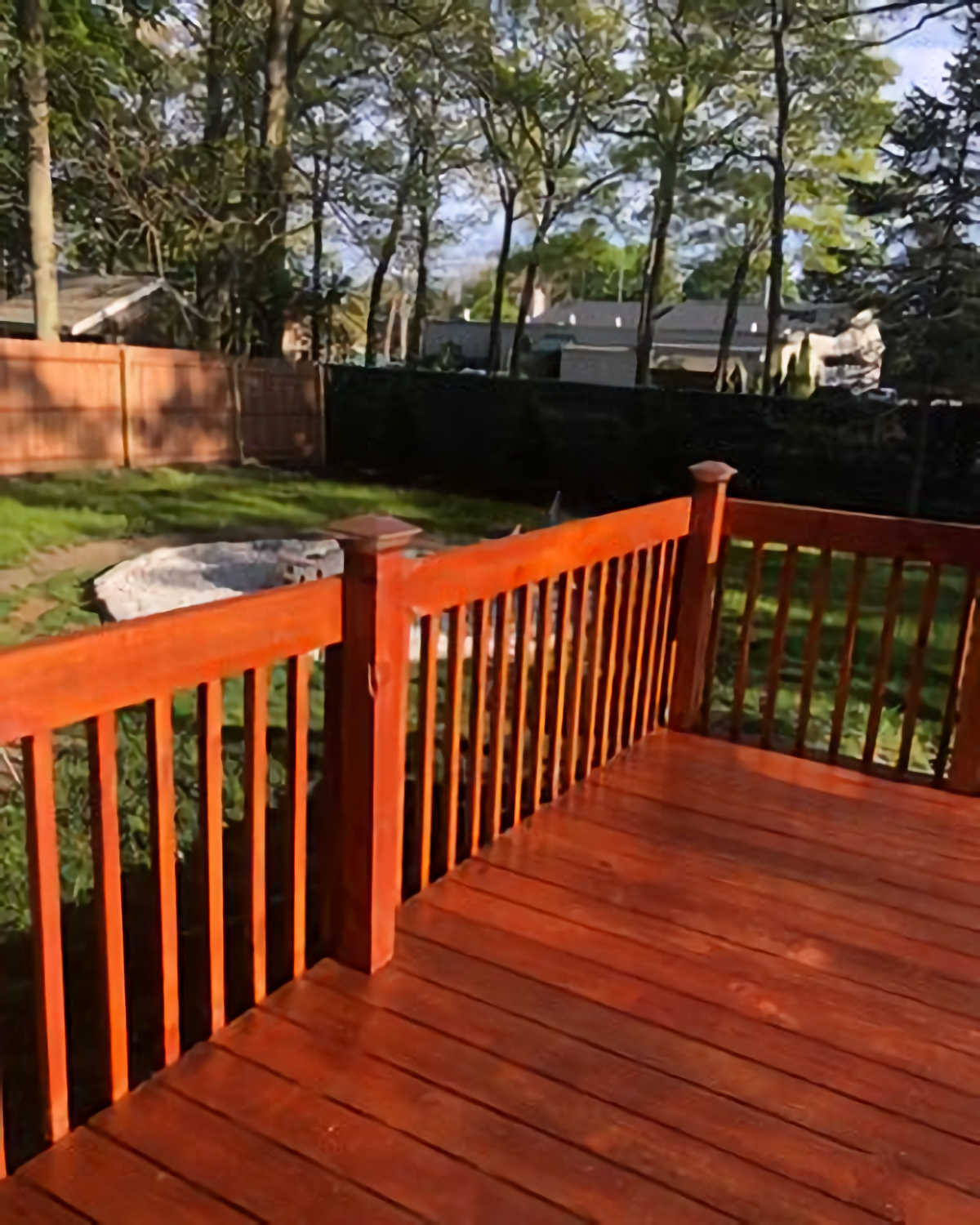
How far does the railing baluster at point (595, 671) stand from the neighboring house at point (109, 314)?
20637 mm

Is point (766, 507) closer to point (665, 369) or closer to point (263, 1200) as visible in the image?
point (263, 1200)

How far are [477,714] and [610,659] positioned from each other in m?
0.78

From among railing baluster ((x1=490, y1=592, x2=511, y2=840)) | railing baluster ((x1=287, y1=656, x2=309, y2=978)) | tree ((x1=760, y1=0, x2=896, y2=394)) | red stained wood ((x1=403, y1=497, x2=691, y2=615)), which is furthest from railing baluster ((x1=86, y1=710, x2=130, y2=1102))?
tree ((x1=760, y1=0, x2=896, y2=394))

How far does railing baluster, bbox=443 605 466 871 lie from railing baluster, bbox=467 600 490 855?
0.04 m

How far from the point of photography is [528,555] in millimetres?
A: 2887

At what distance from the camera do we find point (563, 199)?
23469 mm

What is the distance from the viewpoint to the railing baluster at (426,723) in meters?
2.61

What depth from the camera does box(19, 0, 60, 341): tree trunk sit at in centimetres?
1286

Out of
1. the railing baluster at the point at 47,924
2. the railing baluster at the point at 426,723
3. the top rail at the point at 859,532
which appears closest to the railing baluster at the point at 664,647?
the top rail at the point at 859,532

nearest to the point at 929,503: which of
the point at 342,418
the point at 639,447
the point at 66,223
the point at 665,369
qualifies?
the point at 639,447

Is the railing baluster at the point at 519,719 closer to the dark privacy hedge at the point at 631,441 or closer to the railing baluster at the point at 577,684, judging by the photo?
the railing baluster at the point at 577,684

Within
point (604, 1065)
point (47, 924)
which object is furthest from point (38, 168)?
point (604, 1065)

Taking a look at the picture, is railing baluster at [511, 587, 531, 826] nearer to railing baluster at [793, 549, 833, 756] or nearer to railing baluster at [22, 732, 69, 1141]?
railing baluster at [793, 549, 833, 756]

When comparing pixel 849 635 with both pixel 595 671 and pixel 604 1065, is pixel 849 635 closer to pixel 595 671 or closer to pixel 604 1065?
pixel 595 671
